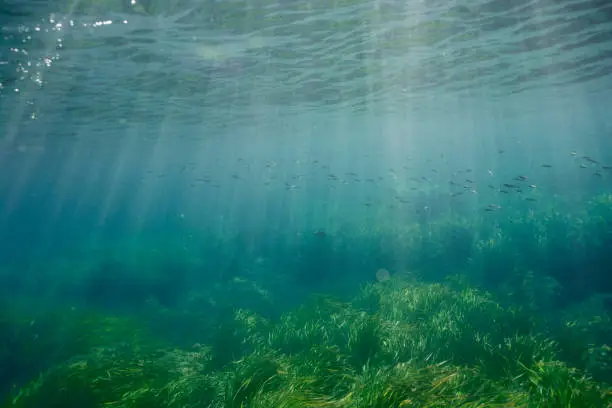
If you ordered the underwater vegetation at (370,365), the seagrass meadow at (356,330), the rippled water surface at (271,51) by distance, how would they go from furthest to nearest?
the rippled water surface at (271,51) → the seagrass meadow at (356,330) → the underwater vegetation at (370,365)

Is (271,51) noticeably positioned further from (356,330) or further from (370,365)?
(370,365)

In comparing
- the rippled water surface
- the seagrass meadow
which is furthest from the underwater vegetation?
the rippled water surface

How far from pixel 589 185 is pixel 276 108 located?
30.8 m

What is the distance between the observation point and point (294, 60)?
60.6ft

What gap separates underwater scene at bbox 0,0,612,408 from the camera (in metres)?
7.77

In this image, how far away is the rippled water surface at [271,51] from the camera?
12367 mm

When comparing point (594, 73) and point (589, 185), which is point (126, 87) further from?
point (589, 185)

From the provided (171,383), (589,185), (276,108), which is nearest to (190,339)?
(171,383)

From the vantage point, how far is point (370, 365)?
27.7 feet

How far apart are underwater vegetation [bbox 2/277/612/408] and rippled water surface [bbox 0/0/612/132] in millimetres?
10550

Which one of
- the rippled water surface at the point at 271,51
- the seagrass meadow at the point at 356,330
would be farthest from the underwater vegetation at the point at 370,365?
the rippled water surface at the point at 271,51

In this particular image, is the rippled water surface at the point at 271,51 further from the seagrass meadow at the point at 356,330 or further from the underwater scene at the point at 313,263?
the seagrass meadow at the point at 356,330

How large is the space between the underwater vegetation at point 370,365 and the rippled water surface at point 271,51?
10550mm

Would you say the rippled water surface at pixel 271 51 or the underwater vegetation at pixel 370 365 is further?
the rippled water surface at pixel 271 51
